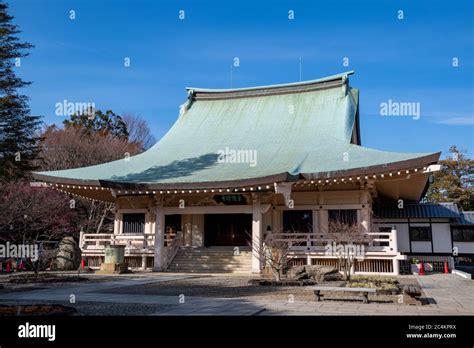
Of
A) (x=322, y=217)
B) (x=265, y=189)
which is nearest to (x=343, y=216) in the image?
(x=322, y=217)

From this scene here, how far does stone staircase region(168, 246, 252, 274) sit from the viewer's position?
19.2m

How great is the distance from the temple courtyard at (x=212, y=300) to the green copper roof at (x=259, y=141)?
19.9ft

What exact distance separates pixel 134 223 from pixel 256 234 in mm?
7260

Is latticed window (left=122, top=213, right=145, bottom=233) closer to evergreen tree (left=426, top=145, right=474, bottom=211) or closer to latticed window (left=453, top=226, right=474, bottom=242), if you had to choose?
latticed window (left=453, top=226, right=474, bottom=242)

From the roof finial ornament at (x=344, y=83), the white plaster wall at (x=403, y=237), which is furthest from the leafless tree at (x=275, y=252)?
the roof finial ornament at (x=344, y=83)

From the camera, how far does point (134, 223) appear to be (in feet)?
72.6

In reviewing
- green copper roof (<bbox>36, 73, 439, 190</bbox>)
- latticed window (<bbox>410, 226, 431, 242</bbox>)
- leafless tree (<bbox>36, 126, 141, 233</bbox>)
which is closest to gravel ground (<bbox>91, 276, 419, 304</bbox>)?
green copper roof (<bbox>36, 73, 439, 190</bbox>)

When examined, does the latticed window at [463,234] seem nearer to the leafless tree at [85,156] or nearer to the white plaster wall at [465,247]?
the white plaster wall at [465,247]

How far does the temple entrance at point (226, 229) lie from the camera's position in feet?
70.6

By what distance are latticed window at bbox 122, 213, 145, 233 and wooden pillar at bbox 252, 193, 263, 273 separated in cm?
648

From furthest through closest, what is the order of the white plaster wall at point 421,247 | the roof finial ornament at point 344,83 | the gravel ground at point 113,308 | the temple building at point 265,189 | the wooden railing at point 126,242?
1. the roof finial ornament at point 344,83
2. the white plaster wall at point 421,247
3. the wooden railing at point 126,242
4. the temple building at point 265,189
5. the gravel ground at point 113,308

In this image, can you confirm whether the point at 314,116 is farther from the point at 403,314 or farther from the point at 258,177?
the point at 403,314

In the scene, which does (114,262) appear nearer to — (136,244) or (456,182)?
(136,244)

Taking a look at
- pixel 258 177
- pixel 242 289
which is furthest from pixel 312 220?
pixel 242 289
